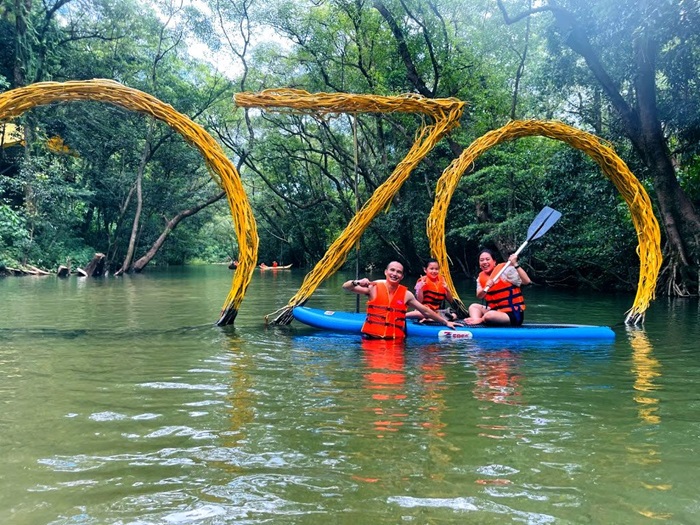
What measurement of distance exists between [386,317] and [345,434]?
143 inches

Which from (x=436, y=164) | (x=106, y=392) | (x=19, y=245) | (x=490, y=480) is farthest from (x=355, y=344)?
(x=19, y=245)

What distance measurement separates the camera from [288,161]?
31953 millimetres

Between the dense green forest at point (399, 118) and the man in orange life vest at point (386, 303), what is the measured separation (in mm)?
1850

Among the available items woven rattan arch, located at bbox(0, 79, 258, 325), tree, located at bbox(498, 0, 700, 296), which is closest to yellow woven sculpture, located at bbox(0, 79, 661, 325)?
woven rattan arch, located at bbox(0, 79, 258, 325)

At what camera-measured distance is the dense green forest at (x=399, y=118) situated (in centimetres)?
1152

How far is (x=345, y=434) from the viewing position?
3.10 meters

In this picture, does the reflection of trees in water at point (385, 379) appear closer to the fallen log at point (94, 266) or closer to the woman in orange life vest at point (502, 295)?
the woman in orange life vest at point (502, 295)

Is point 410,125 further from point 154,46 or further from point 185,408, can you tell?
point 185,408

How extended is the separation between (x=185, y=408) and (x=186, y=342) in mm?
2900

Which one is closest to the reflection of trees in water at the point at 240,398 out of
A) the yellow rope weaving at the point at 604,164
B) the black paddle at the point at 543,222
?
the yellow rope weaving at the point at 604,164

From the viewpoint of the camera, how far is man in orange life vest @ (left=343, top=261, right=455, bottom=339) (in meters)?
6.51

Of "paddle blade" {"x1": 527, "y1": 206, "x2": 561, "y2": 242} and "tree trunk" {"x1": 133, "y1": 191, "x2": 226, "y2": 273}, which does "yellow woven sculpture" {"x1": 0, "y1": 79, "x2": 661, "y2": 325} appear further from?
"tree trunk" {"x1": 133, "y1": 191, "x2": 226, "y2": 273}

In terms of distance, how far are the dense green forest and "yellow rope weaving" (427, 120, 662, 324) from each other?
4.11 feet

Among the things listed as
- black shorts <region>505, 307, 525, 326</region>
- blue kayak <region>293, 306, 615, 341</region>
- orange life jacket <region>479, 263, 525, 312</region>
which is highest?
orange life jacket <region>479, 263, 525, 312</region>
